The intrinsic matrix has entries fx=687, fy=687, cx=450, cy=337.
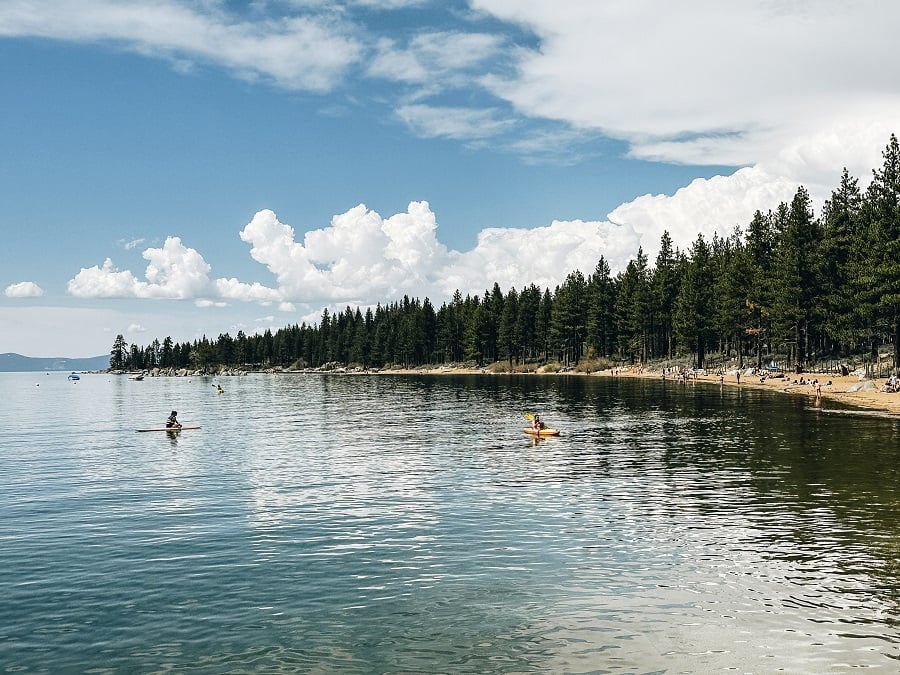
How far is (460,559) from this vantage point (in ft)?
66.6

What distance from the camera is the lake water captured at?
13953mm

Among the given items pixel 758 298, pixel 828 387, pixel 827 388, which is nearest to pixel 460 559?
pixel 827 388

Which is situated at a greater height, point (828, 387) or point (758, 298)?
point (758, 298)

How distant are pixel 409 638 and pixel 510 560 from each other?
606 cm

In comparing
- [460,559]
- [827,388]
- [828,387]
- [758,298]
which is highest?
[758,298]

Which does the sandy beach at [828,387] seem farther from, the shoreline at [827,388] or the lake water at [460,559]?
the lake water at [460,559]

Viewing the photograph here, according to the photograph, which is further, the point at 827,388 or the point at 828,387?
the point at 828,387

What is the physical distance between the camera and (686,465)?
3747 centimetres

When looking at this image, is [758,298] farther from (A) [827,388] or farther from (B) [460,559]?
(B) [460,559]

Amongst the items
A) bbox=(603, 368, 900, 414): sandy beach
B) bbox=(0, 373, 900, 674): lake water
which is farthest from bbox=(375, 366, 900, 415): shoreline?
bbox=(0, 373, 900, 674): lake water

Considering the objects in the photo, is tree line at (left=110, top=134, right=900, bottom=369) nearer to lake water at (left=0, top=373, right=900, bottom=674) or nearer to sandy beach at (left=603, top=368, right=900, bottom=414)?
sandy beach at (left=603, top=368, right=900, bottom=414)

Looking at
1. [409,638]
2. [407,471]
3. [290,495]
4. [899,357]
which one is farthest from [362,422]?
[899,357]

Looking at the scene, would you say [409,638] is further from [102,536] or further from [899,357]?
[899,357]

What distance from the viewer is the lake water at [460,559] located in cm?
1395
